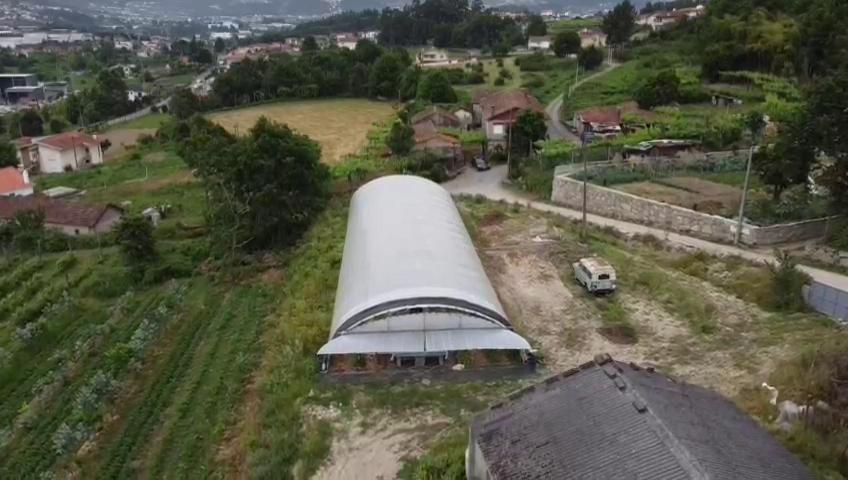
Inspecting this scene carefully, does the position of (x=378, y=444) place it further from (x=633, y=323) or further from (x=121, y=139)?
(x=121, y=139)

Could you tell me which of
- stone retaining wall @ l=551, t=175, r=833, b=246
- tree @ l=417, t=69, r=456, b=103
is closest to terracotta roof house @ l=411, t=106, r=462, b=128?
tree @ l=417, t=69, r=456, b=103

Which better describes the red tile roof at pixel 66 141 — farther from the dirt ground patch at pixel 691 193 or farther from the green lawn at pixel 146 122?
the dirt ground patch at pixel 691 193

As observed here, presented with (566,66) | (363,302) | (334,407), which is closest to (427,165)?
(363,302)

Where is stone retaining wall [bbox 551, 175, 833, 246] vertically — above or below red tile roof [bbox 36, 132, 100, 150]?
above

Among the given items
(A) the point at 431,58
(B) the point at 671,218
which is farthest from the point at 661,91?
(A) the point at 431,58

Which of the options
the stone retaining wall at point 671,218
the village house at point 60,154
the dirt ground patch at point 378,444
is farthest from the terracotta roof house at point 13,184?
the dirt ground patch at point 378,444

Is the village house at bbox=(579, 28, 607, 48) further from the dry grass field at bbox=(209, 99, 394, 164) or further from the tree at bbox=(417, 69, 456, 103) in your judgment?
the dry grass field at bbox=(209, 99, 394, 164)
